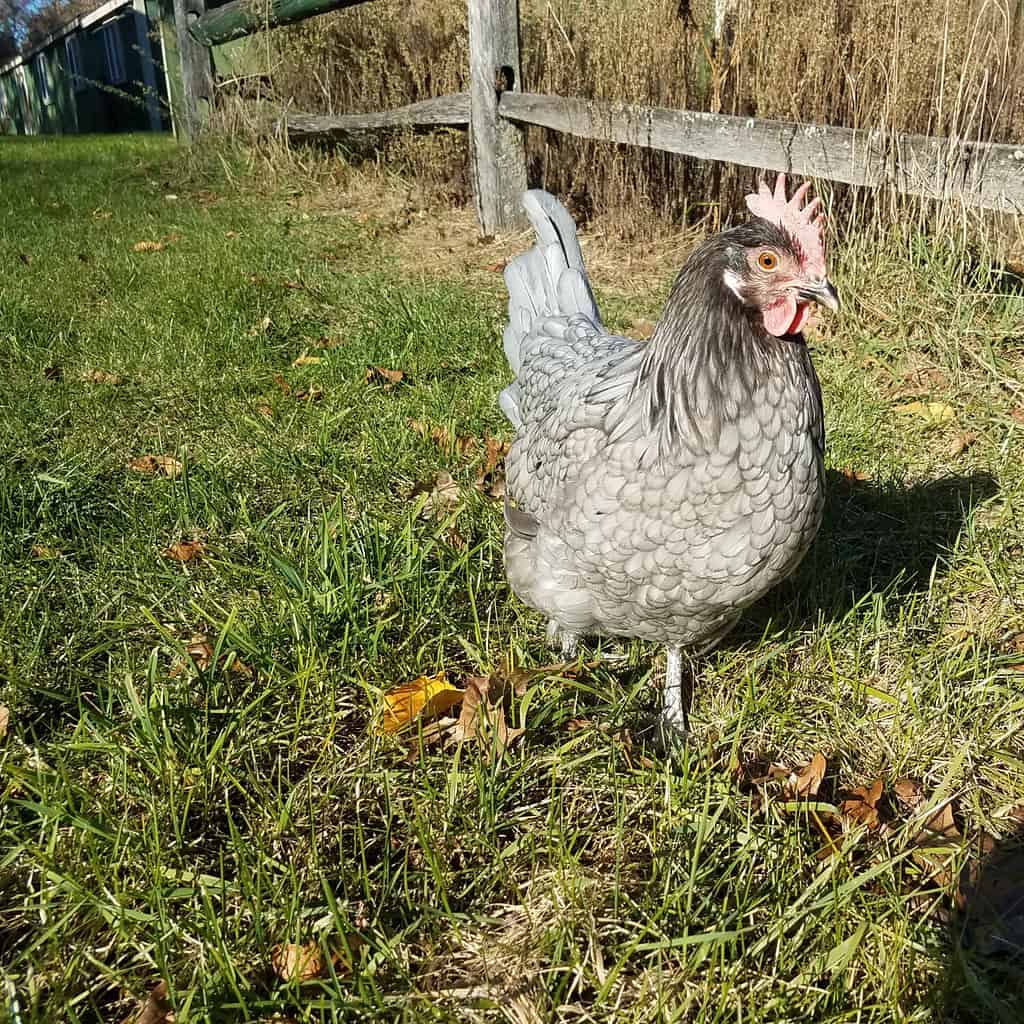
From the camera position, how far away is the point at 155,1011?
127 cm

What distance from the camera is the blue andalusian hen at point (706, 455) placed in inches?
63.9

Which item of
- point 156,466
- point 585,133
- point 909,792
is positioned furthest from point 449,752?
point 585,133

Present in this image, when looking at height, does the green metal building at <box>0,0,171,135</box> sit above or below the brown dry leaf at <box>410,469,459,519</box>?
above

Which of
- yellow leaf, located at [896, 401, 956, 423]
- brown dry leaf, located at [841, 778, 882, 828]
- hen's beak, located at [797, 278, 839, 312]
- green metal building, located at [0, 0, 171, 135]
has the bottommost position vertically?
brown dry leaf, located at [841, 778, 882, 828]

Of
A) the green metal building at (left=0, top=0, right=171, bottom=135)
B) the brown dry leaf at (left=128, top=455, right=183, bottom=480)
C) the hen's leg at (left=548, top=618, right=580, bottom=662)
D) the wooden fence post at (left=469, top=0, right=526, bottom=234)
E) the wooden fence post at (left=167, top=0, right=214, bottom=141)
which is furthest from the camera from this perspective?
the green metal building at (left=0, top=0, right=171, bottom=135)

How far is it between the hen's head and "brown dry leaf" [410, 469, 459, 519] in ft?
4.25

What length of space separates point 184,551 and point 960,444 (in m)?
2.79

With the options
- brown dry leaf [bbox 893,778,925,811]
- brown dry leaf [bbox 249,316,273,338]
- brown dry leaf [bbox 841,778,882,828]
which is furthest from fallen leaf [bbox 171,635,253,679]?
brown dry leaf [bbox 249,316,273,338]

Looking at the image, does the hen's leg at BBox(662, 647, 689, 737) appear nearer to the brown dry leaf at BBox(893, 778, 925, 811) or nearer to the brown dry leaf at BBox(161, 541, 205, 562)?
the brown dry leaf at BBox(893, 778, 925, 811)

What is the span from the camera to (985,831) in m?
1.66

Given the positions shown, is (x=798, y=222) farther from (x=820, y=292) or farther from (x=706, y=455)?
(x=706, y=455)

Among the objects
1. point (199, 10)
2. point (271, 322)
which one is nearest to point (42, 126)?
point (199, 10)

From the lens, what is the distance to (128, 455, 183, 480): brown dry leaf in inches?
115

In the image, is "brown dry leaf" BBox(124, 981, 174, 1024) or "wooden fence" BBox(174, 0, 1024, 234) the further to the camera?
"wooden fence" BBox(174, 0, 1024, 234)
